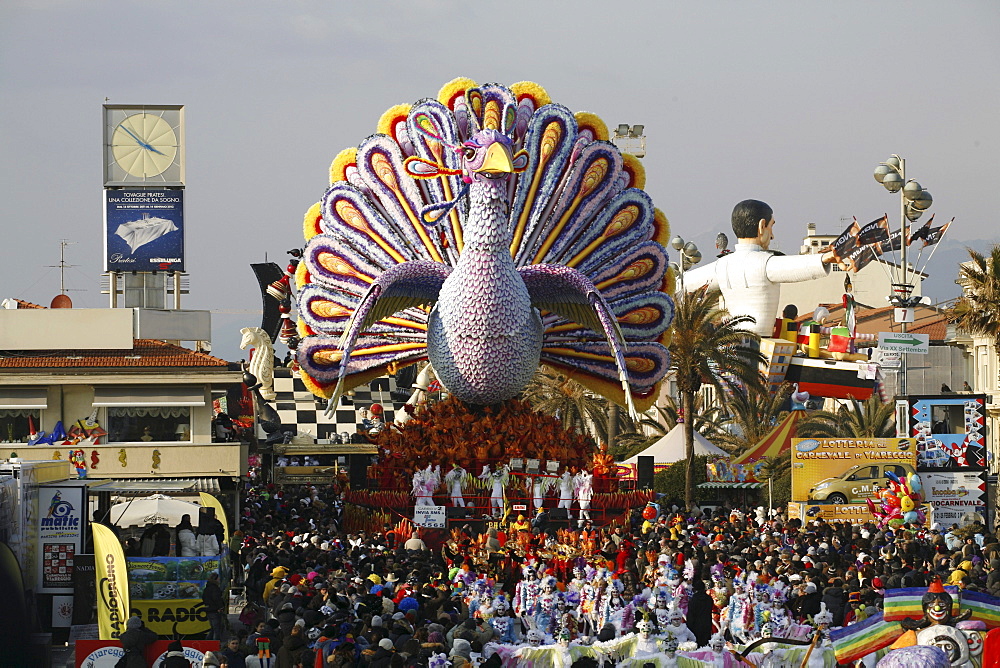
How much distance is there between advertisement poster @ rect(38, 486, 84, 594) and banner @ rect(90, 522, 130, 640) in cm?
170

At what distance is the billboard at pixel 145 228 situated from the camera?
38.7 meters

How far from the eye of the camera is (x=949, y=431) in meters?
26.6

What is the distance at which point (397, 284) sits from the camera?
27719mm

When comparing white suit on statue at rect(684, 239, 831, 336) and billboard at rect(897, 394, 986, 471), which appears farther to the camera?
white suit on statue at rect(684, 239, 831, 336)

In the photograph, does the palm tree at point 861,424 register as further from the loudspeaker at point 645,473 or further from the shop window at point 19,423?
the shop window at point 19,423

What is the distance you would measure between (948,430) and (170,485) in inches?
581

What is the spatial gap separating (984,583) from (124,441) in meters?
19.2

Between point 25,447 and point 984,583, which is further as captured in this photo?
point 25,447

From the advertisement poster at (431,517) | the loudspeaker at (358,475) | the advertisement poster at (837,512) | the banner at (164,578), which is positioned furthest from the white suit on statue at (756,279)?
the banner at (164,578)

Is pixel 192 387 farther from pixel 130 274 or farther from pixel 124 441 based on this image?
pixel 130 274

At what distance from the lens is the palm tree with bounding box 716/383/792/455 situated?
42.8m

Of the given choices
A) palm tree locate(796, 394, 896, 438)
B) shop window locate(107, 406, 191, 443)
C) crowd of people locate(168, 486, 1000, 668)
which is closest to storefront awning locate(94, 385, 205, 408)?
shop window locate(107, 406, 191, 443)

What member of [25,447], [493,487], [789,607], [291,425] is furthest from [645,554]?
[291,425]

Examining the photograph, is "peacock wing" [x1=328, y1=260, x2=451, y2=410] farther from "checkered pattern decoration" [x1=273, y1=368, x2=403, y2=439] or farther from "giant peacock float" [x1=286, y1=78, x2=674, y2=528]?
"checkered pattern decoration" [x1=273, y1=368, x2=403, y2=439]
